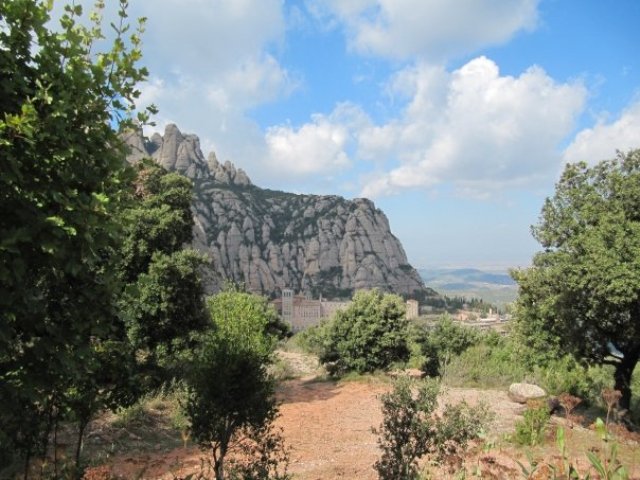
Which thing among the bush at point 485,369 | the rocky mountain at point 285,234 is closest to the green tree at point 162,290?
the bush at point 485,369

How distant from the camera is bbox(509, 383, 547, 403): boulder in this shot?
16820mm

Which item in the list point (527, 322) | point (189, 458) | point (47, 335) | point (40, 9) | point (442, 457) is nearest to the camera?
point (40, 9)

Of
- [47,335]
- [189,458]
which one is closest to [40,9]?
[47,335]

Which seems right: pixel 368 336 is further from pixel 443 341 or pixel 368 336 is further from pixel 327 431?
pixel 327 431

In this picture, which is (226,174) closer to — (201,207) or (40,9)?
(201,207)

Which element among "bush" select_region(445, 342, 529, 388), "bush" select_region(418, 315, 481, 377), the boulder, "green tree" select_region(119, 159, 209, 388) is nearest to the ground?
the boulder

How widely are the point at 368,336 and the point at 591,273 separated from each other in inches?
601

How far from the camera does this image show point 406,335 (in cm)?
2545

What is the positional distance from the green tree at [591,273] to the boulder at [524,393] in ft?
11.5

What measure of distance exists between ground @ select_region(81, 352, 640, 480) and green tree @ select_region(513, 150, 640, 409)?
2.51 meters

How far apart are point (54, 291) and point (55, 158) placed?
1.06 meters

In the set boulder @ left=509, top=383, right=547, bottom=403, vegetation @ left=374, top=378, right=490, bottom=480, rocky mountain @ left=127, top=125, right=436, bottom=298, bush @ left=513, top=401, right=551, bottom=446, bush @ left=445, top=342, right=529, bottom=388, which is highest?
rocky mountain @ left=127, top=125, right=436, bottom=298

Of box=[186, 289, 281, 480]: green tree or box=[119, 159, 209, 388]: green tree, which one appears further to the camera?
box=[119, 159, 209, 388]: green tree

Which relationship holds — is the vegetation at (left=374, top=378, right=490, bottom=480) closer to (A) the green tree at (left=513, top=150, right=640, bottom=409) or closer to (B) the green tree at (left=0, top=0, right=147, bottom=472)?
(B) the green tree at (left=0, top=0, right=147, bottom=472)
